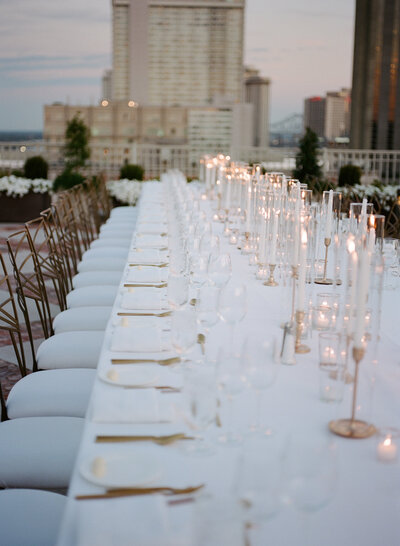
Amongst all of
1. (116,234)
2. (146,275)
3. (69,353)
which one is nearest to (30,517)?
(69,353)

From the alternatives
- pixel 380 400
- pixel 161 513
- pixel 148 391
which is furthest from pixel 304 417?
pixel 161 513

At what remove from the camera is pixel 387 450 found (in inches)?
58.2

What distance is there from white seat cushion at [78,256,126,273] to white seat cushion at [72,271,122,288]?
271 millimetres

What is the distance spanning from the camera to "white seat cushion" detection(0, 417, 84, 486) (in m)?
1.98

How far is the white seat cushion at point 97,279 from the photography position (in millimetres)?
4324

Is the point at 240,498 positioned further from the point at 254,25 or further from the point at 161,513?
the point at 254,25

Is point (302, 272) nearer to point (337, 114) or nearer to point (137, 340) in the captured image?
point (137, 340)

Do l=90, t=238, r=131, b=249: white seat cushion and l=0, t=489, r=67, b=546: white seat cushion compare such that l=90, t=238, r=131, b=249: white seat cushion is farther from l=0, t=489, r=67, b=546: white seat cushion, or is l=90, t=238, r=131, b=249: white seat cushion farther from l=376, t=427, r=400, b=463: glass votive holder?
l=376, t=427, r=400, b=463: glass votive holder

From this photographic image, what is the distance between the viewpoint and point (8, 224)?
392 inches

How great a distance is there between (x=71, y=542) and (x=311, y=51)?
18.8 m

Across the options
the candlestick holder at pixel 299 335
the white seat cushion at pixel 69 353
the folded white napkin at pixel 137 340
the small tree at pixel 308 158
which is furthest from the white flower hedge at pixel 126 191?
the candlestick holder at pixel 299 335

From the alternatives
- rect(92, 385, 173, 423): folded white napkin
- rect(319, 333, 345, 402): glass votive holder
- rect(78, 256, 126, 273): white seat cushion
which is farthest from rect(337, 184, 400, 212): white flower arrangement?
rect(92, 385, 173, 423): folded white napkin

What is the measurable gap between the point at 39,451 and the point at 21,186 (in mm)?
8368

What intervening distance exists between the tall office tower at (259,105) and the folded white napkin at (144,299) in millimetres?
34442
